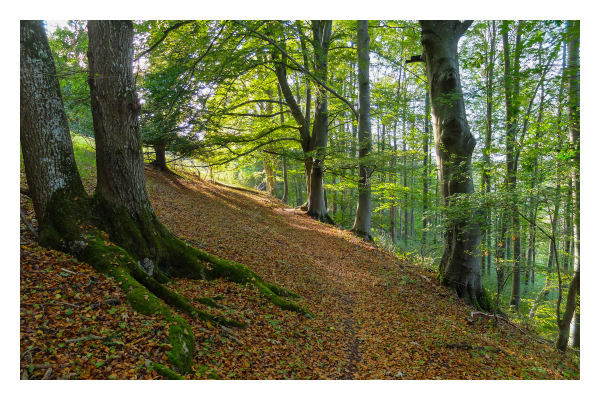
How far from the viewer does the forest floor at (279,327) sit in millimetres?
2727

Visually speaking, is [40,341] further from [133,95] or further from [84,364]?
[133,95]

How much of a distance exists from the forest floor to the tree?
211 mm

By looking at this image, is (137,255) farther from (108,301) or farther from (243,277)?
(243,277)

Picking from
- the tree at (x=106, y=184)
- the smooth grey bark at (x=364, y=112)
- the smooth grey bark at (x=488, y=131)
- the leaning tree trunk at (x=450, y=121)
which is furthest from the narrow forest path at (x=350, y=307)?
the smooth grey bark at (x=488, y=131)

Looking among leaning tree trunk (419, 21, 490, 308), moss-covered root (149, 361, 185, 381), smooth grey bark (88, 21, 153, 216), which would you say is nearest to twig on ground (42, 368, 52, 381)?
moss-covered root (149, 361, 185, 381)

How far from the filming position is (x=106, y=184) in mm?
4344

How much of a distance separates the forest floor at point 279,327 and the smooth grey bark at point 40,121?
0.64 m

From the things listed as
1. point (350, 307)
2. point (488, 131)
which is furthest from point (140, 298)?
point (488, 131)

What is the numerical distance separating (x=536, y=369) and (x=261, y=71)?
482 inches

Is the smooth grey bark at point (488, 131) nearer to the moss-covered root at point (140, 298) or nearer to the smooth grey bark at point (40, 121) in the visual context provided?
the moss-covered root at point (140, 298)

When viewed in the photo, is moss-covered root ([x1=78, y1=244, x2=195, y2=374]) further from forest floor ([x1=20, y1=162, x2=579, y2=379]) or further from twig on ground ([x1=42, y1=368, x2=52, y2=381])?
twig on ground ([x1=42, y1=368, x2=52, y2=381])

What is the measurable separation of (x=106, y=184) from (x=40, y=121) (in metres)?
1.06
